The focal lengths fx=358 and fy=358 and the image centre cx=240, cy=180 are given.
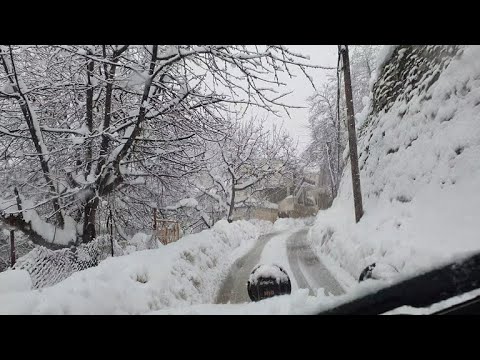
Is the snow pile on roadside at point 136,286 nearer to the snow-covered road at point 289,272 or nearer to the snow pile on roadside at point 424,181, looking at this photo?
the snow-covered road at point 289,272

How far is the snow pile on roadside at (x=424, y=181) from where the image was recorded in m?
7.67

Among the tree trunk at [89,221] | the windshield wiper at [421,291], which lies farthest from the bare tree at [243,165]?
the windshield wiper at [421,291]

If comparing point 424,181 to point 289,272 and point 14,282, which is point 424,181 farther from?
point 14,282

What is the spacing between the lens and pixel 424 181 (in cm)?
976

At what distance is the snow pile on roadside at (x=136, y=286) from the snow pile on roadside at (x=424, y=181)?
4.30 meters

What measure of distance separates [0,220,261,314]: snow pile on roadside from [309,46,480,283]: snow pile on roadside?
430 cm

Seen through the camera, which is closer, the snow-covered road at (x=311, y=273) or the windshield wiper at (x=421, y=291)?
the windshield wiper at (x=421, y=291)

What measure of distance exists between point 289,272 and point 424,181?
4.75m

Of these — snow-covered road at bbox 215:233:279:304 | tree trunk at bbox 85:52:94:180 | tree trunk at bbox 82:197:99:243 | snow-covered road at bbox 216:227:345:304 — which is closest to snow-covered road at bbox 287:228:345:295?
snow-covered road at bbox 216:227:345:304

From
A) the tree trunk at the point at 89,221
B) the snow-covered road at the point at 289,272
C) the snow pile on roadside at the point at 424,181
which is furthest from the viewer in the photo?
the tree trunk at the point at 89,221
